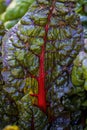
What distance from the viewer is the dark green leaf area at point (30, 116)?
1.33 m

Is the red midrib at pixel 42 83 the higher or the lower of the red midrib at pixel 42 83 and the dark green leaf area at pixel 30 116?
the higher

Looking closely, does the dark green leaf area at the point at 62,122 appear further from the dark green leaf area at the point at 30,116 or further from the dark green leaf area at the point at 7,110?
the dark green leaf area at the point at 7,110

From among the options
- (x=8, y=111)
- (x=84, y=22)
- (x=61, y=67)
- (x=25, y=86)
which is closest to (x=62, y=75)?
(x=61, y=67)

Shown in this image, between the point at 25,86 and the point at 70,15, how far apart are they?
32cm

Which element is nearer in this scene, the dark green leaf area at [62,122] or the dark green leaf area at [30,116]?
the dark green leaf area at [30,116]

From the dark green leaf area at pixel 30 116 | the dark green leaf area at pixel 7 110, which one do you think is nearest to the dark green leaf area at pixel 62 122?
the dark green leaf area at pixel 30 116

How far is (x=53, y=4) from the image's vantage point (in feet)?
4.48

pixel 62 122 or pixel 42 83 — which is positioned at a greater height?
pixel 42 83

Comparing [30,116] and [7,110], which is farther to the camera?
[7,110]

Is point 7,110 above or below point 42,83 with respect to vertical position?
below

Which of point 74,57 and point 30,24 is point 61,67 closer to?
point 74,57

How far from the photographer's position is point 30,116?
1.36m

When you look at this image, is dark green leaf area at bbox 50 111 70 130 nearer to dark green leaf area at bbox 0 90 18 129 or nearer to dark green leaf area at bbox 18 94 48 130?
dark green leaf area at bbox 18 94 48 130

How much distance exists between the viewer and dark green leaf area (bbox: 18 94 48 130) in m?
1.33
